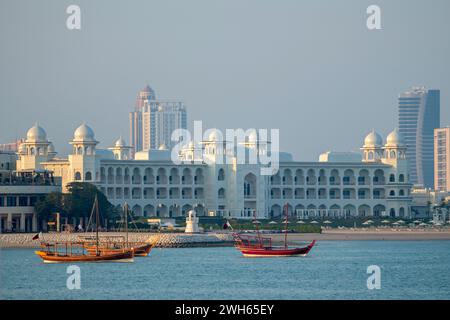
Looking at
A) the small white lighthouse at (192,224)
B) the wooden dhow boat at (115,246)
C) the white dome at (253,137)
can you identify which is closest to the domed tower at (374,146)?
the white dome at (253,137)

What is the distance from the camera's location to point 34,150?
176375mm

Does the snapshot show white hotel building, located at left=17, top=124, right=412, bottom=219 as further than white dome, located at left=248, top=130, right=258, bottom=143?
No

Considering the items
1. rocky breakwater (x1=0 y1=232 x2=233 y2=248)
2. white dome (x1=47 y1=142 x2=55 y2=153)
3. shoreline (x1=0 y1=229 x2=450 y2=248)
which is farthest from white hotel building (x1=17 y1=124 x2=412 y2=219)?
rocky breakwater (x1=0 y1=232 x2=233 y2=248)

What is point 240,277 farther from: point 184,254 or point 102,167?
point 102,167

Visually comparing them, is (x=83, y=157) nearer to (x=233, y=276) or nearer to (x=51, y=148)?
(x=51, y=148)

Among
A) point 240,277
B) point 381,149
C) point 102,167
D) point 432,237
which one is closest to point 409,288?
point 240,277

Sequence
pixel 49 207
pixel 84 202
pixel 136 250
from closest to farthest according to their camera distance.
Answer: pixel 136 250
pixel 49 207
pixel 84 202

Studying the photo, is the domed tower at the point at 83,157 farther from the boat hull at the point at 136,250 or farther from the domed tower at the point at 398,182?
the boat hull at the point at 136,250

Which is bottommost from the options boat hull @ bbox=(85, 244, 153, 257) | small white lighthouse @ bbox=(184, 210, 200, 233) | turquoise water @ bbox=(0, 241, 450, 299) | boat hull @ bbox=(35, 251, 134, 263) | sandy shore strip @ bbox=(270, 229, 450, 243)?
turquoise water @ bbox=(0, 241, 450, 299)

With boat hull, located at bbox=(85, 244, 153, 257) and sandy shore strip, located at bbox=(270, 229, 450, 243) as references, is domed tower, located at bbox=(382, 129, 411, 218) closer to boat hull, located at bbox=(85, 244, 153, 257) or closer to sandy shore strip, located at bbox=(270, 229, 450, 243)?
sandy shore strip, located at bbox=(270, 229, 450, 243)

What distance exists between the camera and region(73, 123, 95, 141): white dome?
17062 centimetres

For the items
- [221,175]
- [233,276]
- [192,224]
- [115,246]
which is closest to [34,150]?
[221,175]

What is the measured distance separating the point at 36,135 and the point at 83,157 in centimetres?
1098

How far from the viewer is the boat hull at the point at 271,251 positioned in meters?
118
